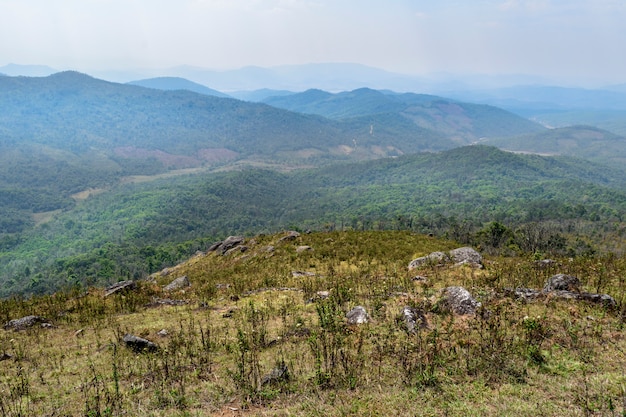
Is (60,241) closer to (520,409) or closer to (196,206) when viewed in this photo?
(196,206)

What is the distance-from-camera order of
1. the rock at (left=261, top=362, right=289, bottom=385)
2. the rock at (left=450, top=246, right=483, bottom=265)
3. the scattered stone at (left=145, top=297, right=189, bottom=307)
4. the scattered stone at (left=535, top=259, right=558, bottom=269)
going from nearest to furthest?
1. the rock at (left=261, top=362, right=289, bottom=385)
2. the scattered stone at (left=145, top=297, right=189, bottom=307)
3. the scattered stone at (left=535, top=259, right=558, bottom=269)
4. the rock at (left=450, top=246, right=483, bottom=265)

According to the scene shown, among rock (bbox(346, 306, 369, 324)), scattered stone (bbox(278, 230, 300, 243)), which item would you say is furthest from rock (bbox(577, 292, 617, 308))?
scattered stone (bbox(278, 230, 300, 243))

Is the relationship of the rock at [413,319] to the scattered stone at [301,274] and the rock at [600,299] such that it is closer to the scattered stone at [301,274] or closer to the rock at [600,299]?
the rock at [600,299]

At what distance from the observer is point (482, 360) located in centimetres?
904

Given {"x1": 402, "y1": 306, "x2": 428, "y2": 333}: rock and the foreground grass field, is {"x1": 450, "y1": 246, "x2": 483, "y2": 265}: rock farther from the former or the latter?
{"x1": 402, "y1": 306, "x2": 428, "y2": 333}: rock

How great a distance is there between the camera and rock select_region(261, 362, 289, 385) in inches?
343

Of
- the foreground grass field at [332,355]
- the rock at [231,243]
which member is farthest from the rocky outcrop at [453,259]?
the rock at [231,243]

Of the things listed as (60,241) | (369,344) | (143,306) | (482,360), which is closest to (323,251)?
(143,306)

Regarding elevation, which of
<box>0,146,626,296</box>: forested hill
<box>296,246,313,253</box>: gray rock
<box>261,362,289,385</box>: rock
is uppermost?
<box>261,362,289,385</box>: rock

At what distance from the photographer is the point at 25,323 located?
14.1 meters

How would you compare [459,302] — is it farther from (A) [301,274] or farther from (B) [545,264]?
(A) [301,274]

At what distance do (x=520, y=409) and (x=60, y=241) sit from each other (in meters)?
185

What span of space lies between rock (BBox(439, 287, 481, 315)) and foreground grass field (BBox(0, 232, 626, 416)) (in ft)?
0.81

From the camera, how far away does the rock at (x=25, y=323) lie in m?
13.9
